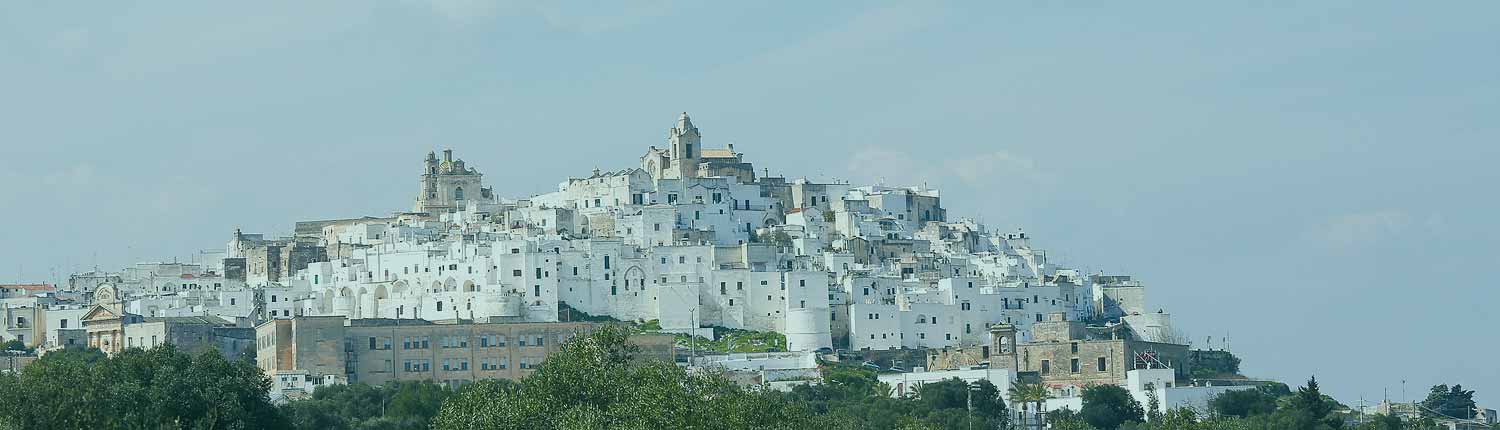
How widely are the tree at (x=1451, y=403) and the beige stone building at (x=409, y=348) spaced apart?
31598 mm

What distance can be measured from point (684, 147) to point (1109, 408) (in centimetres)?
3715

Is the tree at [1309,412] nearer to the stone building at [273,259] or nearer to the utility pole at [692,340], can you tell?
the utility pole at [692,340]

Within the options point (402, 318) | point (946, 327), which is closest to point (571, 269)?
point (402, 318)

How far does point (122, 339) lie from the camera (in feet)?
369

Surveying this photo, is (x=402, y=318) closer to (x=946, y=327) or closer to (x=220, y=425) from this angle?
(x=946, y=327)

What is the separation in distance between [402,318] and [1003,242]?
32.8 m

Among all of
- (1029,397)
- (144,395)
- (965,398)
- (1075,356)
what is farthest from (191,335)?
(144,395)

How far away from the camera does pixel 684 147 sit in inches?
5187

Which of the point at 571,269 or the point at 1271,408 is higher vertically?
the point at 571,269

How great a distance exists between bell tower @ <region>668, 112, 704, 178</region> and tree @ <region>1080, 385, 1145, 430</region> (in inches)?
1320

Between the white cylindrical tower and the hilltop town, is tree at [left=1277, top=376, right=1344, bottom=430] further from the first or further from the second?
the white cylindrical tower

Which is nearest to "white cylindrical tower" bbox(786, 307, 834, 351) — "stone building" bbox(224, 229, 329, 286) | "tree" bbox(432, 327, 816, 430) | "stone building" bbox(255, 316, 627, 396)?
"stone building" bbox(255, 316, 627, 396)

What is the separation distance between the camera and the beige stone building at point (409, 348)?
10494cm

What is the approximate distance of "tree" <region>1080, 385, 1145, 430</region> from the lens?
9856 cm
